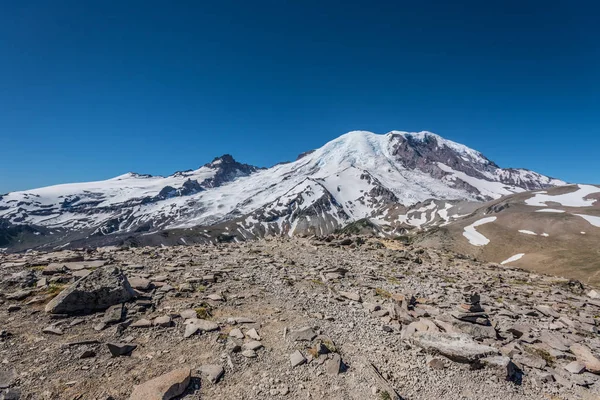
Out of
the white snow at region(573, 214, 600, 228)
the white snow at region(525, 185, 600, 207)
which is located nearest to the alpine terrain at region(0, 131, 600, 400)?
the white snow at region(573, 214, 600, 228)

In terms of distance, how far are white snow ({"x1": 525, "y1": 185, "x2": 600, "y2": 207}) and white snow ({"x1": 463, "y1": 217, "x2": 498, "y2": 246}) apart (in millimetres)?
57283

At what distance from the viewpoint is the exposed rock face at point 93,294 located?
10664mm

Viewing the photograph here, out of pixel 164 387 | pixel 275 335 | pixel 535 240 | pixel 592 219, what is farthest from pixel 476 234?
pixel 164 387

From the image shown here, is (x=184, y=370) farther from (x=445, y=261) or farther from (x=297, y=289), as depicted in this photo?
(x=445, y=261)

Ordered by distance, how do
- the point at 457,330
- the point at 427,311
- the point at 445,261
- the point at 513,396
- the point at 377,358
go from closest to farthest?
the point at 513,396 → the point at 377,358 → the point at 457,330 → the point at 427,311 → the point at 445,261

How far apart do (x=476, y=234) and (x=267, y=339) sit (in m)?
116

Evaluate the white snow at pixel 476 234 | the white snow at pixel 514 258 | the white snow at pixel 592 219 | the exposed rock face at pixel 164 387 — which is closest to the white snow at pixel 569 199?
the white snow at pixel 592 219

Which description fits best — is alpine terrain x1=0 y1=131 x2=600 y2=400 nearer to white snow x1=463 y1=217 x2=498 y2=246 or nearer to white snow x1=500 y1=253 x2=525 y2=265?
white snow x1=500 y1=253 x2=525 y2=265

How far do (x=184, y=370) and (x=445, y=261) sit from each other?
2639 centimetres

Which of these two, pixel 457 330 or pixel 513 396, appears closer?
pixel 513 396

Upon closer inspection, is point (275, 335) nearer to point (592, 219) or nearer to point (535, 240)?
point (535, 240)

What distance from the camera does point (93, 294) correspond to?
11.1 metres

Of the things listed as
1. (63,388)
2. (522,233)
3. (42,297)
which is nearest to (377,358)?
(63,388)

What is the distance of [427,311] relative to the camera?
13883 millimetres
